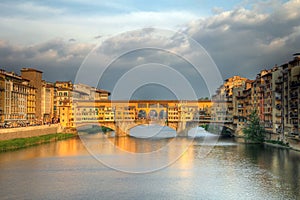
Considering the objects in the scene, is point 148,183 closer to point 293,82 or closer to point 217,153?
point 217,153

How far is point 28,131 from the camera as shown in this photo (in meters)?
36.8

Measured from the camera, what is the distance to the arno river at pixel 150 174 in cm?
1730

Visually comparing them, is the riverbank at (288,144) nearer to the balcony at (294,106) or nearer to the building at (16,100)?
the balcony at (294,106)

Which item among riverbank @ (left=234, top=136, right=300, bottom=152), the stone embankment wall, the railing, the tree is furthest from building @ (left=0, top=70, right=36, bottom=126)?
the railing

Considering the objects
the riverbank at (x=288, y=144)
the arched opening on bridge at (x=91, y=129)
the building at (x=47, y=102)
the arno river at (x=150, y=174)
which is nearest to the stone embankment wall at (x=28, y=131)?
the arno river at (x=150, y=174)

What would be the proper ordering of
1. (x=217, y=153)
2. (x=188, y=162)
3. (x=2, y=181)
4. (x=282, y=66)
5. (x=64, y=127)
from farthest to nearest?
(x=64, y=127)
(x=282, y=66)
(x=217, y=153)
(x=188, y=162)
(x=2, y=181)

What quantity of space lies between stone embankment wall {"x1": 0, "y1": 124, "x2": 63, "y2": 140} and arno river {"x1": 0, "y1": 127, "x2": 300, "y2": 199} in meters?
2.23

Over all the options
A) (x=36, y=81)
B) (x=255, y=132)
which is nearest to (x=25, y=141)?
(x=36, y=81)

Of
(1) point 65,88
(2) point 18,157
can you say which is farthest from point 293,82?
(1) point 65,88

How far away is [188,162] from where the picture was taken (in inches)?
1011

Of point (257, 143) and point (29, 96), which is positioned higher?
point (29, 96)

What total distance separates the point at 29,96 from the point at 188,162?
2889 centimetres

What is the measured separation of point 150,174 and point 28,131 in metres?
18.6

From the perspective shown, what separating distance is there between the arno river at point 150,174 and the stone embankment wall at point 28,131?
7.33 ft
